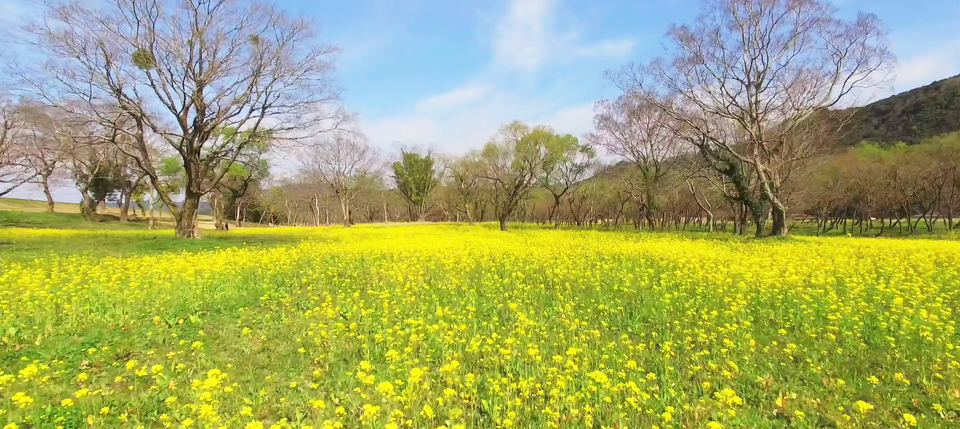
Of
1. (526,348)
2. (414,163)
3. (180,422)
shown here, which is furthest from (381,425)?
(414,163)

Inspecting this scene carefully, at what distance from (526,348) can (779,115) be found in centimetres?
2504

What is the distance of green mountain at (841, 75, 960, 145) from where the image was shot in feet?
196

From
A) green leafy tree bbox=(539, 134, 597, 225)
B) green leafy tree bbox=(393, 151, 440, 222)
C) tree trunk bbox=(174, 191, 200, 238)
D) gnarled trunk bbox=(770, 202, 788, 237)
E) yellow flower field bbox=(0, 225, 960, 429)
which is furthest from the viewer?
green leafy tree bbox=(393, 151, 440, 222)

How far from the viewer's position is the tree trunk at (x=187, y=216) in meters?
18.9

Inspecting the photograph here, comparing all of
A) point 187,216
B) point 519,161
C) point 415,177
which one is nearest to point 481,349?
point 187,216

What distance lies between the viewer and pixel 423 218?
72.2 metres

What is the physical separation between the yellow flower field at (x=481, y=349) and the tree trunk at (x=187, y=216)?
8897 millimetres

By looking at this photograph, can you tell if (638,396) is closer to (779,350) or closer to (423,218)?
(779,350)

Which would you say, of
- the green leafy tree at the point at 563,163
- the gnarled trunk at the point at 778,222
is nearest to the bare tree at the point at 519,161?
the green leafy tree at the point at 563,163

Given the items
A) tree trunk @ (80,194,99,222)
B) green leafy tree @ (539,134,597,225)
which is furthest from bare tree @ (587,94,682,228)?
tree trunk @ (80,194,99,222)

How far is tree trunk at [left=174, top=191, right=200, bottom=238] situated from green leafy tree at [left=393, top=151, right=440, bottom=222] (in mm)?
46250

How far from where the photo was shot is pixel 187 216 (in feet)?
62.3

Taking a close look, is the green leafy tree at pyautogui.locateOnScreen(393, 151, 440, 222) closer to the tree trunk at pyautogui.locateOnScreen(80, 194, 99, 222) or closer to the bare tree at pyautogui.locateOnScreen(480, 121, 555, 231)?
the bare tree at pyautogui.locateOnScreen(480, 121, 555, 231)

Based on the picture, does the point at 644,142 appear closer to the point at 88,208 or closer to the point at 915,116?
the point at 88,208
